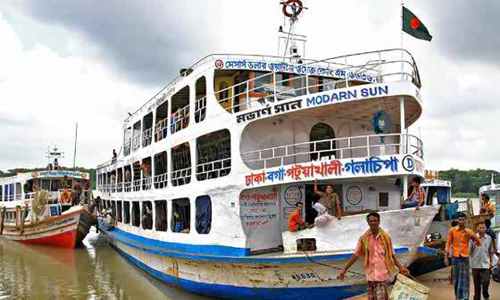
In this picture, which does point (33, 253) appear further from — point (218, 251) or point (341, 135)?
point (341, 135)

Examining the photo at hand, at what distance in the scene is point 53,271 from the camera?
15.9 metres

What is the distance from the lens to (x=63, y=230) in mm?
21156

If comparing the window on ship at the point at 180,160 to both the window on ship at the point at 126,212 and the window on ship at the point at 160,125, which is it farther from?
the window on ship at the point at 126,212

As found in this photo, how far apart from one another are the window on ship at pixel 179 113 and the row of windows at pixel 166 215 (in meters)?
2.19

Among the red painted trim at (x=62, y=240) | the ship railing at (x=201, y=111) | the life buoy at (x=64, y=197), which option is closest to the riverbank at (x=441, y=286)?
the ship railing at (x=201, y=111)

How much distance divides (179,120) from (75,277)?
6756mm

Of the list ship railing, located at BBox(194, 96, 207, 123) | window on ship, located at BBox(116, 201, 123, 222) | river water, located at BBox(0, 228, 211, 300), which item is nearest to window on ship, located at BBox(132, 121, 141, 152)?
window on ship, located at BBox(116, 201, 123, 222)

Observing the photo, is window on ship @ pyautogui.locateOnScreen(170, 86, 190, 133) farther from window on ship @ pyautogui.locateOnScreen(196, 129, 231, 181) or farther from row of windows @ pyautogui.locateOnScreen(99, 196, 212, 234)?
row of windows @ pyautogui.locateOnScreen(99, 196, 212, 234)

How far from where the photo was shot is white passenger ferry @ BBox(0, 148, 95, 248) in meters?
20.9

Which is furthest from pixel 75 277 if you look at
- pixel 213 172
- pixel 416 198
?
pixel 416 198

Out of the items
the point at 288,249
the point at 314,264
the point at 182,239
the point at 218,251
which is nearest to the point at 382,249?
the point at 314,264

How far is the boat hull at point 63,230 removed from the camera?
810 inches

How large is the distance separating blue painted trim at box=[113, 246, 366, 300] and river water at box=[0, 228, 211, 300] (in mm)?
365

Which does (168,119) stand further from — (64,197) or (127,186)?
(64,197)
